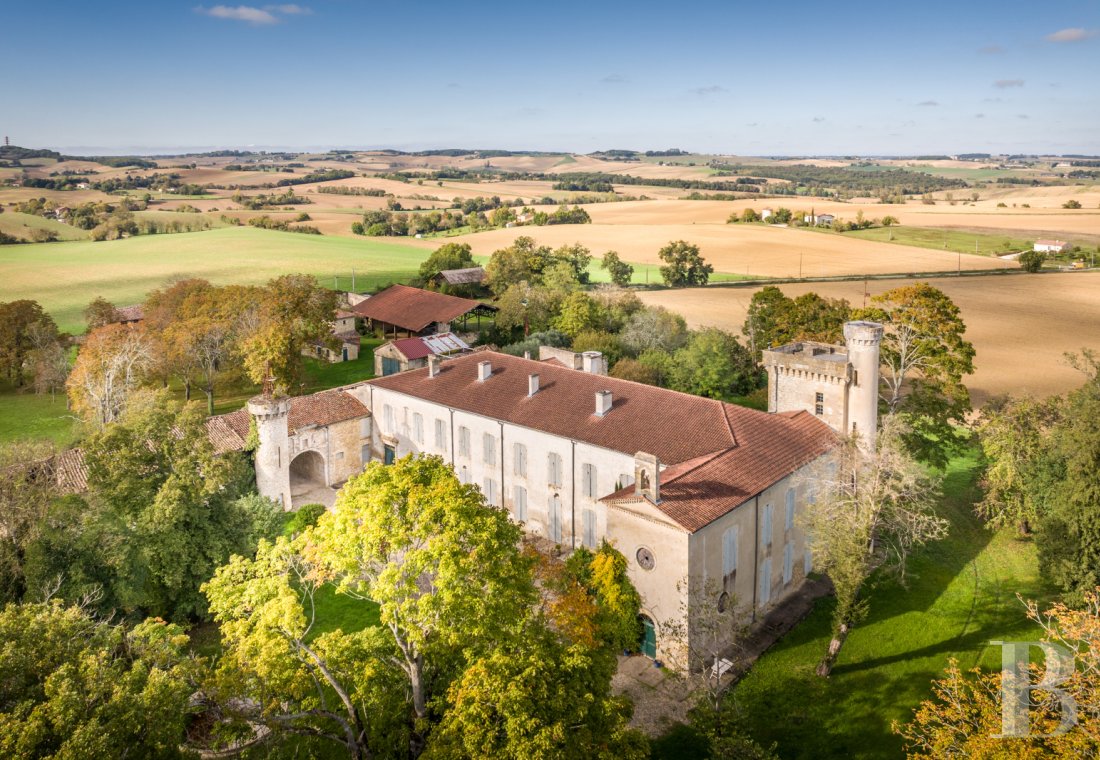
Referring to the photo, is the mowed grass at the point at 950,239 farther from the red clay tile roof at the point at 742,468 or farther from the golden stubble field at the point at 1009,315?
the red clay tile roof at the point at 742,468

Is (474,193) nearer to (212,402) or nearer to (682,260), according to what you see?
(682,260)

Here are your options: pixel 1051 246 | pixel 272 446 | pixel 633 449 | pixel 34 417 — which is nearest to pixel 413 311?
pixel 34 417

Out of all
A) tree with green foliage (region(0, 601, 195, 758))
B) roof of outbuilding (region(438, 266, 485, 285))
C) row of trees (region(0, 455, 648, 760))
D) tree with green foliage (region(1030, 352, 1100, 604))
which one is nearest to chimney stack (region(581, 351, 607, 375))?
row of trees (region(0, 455, 648, 760))

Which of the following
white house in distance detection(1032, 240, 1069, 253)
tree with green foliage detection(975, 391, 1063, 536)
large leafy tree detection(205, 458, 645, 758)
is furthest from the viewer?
white house in distance detection(1032, 240, 1069, 253)

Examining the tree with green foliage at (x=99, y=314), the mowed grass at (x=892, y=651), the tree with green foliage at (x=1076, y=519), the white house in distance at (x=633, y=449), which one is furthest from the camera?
the tree with green foliage at (x=99, y=314)

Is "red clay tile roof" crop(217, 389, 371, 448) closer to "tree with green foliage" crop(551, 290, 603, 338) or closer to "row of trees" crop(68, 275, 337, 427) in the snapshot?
"row of trees" crop(68, 275, 337, 427)

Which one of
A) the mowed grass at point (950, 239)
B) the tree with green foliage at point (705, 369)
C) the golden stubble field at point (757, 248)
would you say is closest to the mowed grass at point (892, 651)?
the tree with green foliage at point (705, 369)
